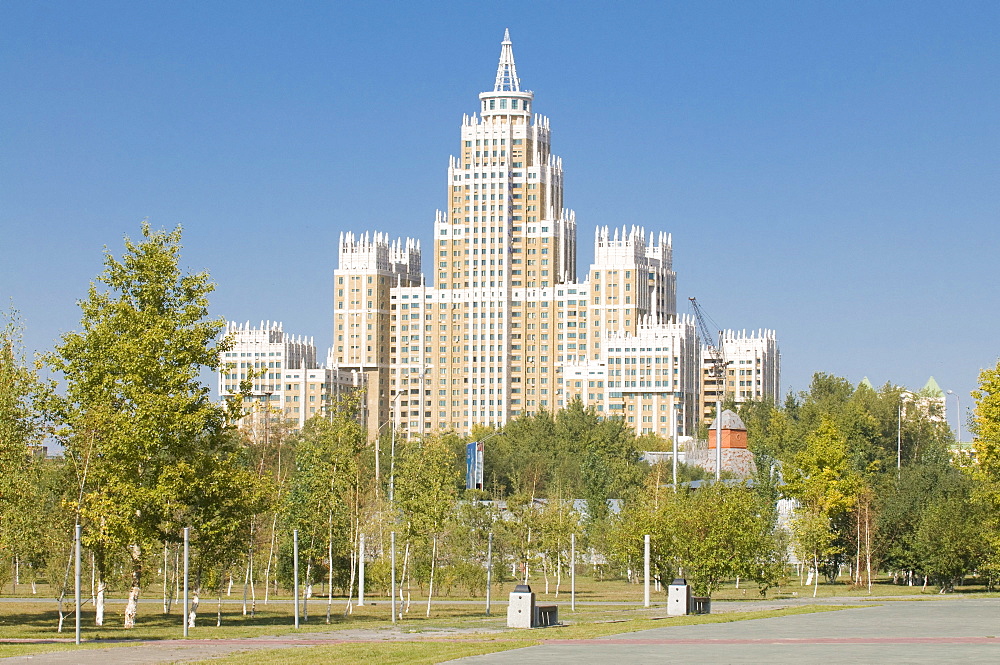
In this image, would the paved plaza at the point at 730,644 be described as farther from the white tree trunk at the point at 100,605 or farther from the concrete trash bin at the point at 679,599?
the white tree trunk at the point at 100,605

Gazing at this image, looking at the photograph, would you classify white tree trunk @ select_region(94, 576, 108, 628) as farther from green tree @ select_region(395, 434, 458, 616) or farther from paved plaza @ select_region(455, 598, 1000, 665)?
paved plaza @ select_region(455, 598, 1000, 665)

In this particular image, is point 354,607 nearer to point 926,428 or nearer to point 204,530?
point 204,530

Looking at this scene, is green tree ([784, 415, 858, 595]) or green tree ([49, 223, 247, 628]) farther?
green tree ([784, 415, 858, 595])

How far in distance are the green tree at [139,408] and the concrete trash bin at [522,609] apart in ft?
37.8

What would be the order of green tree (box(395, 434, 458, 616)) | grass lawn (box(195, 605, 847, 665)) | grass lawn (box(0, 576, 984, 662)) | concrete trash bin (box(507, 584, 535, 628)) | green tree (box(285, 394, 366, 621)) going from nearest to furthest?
grass lawn (box(195, 605, 847, 665))
grass lawn (box(0, 576, 984, 662))
concrete trash bin (box(507, 584, 535, 628))
green tree (box(395, 434, 458, 616))
green tree (box(285, 394, 366, 621))

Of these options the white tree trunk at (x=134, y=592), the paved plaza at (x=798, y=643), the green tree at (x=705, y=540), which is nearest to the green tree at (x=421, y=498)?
the green tree at (x=705, y=540)

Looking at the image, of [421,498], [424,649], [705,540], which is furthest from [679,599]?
[424,649]

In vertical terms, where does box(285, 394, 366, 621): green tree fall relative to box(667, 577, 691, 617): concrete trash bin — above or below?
above

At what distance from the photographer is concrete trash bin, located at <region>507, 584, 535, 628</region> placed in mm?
43219

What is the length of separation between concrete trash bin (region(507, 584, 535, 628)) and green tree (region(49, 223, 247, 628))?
11515 millimetres

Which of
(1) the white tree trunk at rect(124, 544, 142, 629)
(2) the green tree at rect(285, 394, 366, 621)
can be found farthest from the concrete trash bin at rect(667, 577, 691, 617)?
(1) the white tree trunk at rect(124, 544, 142, 629)

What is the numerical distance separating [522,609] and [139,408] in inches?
533

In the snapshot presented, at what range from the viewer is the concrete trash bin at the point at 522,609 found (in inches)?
1702

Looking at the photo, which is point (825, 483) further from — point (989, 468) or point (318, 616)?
point (318, 616)
